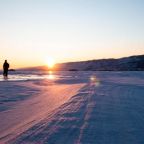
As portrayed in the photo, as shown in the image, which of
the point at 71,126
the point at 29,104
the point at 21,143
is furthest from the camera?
the point at 29,104

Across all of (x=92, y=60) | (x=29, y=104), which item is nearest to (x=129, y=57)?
(x=92, y=60)

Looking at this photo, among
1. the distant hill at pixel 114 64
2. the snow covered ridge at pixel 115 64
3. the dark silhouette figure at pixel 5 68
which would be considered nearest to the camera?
the dark silhouette figure at pixel 5 68

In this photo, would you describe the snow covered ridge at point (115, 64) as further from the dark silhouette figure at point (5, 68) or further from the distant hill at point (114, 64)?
the dark silhouette figure at point (5, 68)

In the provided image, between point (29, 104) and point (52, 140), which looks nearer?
point (52, 140)

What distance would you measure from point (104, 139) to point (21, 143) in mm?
1347

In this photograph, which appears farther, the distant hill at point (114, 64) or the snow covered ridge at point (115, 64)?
the snow covered ridge at point (115, 64)

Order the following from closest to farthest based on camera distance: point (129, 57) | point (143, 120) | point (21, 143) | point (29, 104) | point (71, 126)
Result: point (21, 143) → point (71, 126) → point (143, 120) → point (29, 104) → point (129, 57)

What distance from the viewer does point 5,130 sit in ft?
21.0

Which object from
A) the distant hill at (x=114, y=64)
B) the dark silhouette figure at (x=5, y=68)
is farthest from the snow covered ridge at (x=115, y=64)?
the dark silhouette figure at (x=5, y=68)

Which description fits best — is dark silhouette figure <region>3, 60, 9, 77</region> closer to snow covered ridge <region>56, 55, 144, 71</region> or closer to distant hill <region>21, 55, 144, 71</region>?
distant hill <region>21, 55, 144, 71</region>

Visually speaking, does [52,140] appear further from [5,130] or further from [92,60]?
[92,60]

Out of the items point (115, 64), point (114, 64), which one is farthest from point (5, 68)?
point (114, 64)

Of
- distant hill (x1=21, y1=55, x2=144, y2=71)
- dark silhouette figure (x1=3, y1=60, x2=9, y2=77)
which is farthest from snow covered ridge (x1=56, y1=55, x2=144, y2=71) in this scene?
dark silhouette figure (x1=3, y1=60, x2=9, y2=77)

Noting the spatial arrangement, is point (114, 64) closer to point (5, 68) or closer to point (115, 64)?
point (115, 64)
